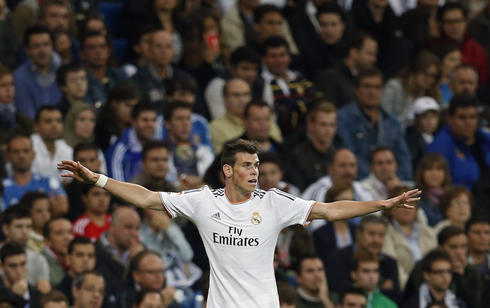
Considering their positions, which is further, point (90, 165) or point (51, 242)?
point (90, 165)

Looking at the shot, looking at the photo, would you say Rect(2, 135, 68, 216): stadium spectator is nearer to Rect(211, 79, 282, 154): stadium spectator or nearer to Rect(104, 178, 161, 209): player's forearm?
Rect(211, 79, 282, 154): stadium spectator

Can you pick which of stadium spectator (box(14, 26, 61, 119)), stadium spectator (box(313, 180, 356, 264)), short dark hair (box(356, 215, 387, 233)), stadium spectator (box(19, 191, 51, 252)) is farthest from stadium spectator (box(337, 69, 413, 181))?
stadium spectator (box(19, 191, 51, 252))

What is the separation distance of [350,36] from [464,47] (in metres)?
2.58

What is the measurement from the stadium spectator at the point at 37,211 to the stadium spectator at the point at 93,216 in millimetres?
388

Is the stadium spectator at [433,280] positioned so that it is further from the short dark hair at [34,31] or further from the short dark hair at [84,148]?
the short dark hair at [34,31]

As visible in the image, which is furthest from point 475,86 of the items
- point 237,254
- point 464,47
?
point 237,254

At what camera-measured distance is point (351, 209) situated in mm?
8820

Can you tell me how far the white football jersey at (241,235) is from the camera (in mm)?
8883

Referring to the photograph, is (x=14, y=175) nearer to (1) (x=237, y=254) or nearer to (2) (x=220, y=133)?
(2) (x=220, y=133)

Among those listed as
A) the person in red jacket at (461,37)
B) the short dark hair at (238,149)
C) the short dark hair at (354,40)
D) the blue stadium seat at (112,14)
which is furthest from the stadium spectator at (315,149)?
the short dark hair at (238,149)

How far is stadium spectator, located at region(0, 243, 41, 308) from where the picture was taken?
444 inches

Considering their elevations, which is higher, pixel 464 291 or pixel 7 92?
pixel 7 92

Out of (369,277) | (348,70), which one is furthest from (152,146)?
(348,70)

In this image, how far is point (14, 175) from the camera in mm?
12828
